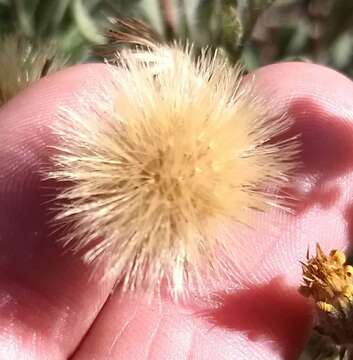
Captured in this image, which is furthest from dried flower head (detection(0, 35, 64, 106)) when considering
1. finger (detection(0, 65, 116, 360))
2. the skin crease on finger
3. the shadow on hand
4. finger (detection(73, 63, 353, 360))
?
the shadow on hand

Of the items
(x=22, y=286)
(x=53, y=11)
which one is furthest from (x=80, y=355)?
(x=53, y=11)

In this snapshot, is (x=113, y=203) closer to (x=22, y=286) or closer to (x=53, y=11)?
(x=22, y=286)

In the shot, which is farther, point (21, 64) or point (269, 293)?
point (21, 64)

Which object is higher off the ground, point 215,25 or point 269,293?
point 215,25

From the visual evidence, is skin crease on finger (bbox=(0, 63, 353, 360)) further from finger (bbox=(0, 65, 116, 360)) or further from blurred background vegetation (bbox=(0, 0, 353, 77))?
blurred background vegetation (bbox=(0, 0, 353, 77))

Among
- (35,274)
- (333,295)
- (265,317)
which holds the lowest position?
(35,274)

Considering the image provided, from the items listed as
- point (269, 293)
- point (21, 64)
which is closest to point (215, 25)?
point (21, 64)

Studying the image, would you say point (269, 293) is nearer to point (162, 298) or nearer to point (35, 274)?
point (162, 298)
